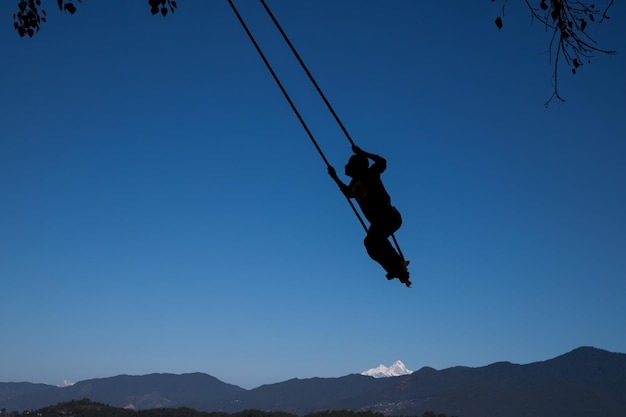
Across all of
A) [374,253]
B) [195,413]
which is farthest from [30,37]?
[195,413]

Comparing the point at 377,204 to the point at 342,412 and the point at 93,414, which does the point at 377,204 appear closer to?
the point at 342,412

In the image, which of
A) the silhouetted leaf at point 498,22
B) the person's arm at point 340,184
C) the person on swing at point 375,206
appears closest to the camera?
the silhouetted leaf at point 498,22

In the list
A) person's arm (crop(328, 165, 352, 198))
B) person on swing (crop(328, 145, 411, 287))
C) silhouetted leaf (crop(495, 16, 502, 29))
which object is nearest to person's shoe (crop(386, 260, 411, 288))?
person on swing (crop(328, 145, 411, 287))

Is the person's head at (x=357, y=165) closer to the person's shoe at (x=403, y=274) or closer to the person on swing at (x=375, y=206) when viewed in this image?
the person on swing at (x=375, y=206)

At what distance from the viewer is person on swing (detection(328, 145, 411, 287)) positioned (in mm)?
7855

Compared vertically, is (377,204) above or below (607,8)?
below

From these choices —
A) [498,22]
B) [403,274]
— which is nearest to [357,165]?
[403,274]

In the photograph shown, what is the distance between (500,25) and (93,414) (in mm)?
216381

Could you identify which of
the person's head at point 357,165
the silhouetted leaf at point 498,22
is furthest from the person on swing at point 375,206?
the silhouetted leaf at point 498,22

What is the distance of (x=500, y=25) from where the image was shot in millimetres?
6191

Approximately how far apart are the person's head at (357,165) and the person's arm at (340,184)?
0.71 ft

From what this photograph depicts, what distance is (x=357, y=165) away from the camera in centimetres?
789

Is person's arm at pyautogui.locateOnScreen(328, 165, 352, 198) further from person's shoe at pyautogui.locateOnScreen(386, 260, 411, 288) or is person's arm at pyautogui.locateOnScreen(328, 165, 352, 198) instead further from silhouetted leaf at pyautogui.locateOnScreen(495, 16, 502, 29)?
silhouetted leaf at pyautogui.locateOnScreen(495, 16, 502, 29)

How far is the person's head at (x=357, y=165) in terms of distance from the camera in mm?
7855
